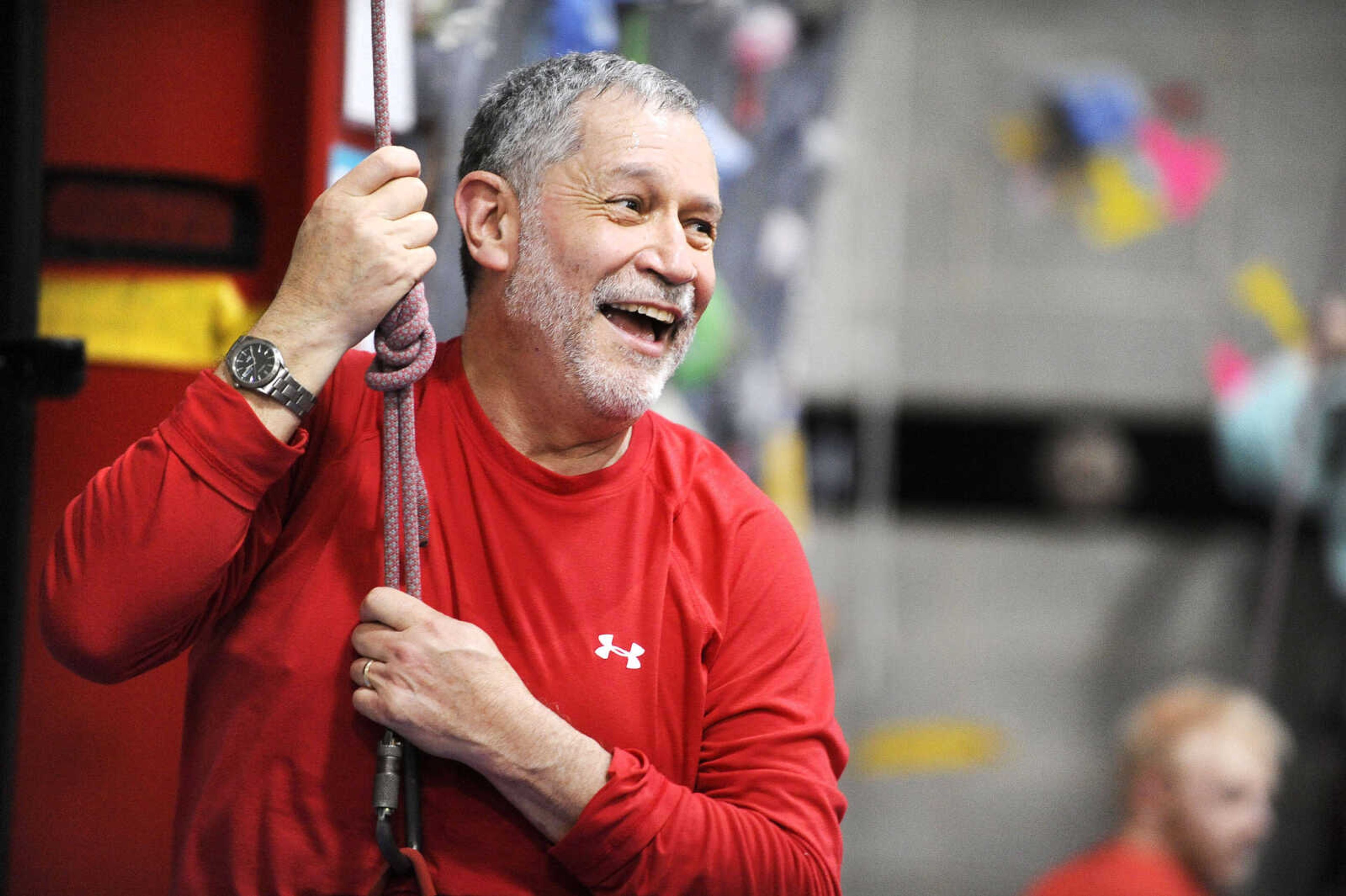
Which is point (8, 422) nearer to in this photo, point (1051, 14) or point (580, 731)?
point (580, 731)

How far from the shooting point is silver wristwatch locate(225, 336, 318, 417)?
0.72 metres

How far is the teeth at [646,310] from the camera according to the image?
33.3 inches

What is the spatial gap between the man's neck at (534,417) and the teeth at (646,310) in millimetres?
69

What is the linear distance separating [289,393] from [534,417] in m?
0.20

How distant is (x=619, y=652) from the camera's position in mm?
835

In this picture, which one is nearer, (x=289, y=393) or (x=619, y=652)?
(x=289, y=393)

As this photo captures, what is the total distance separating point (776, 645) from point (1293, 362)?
2.53 m

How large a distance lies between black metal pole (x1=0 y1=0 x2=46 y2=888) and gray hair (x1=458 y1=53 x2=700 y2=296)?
11.9 inches

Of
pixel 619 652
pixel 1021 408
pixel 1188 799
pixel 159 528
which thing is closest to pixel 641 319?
pixel 619 652

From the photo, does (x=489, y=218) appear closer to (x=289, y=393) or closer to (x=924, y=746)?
(x=289, y=393)

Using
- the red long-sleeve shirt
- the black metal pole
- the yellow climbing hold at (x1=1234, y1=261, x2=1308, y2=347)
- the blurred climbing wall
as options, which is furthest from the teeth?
the yellow climbing hold at (x1=1234, y1=261, x2=1308, y2=347)

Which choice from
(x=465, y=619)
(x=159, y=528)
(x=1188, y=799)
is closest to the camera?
(x=159, y=528)

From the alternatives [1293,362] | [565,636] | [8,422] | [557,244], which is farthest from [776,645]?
[1293,362]

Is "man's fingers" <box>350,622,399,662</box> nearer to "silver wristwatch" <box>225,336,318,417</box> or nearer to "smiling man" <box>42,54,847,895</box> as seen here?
"smiling man" <box>42,54,847,895</box>
